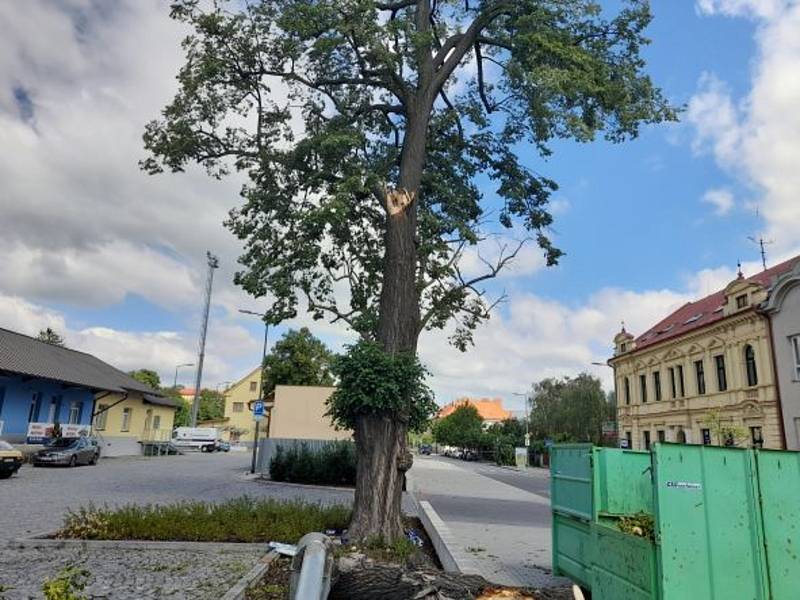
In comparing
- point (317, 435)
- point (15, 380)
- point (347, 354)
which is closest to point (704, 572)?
point (347, 354)

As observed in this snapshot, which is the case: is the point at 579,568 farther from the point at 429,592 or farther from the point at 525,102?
the point at 525,102

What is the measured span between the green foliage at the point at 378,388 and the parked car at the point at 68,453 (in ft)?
71.0

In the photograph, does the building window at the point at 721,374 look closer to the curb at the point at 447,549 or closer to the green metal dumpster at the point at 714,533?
the curb at the point at 447,549

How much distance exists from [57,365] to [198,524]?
27.3 meters

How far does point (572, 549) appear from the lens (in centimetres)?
740

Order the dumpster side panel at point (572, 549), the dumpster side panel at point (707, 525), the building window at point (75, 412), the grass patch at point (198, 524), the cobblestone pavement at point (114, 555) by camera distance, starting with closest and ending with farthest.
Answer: the dumpster side panel at point (707, 525) → the cobblestone pavement at point (114, 555) → the dumpster side panel at point (572, 549) → the grass patch at point (198, 524) → the building window at point (75, 412)

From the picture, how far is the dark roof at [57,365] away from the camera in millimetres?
27739

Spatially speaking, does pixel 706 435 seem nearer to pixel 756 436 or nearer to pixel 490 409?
pixel 756 436

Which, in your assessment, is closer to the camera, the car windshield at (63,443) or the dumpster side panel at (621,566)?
the dumpster side panel at (621,566)

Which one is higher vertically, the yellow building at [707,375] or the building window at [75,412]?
the yellow building at [707,375]

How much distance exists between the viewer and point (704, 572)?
A: 207 inches

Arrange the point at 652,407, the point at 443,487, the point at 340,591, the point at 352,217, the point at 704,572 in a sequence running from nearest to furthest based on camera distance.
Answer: the point at 704,572 → the point at 340,591 → the point at 352,217 → the point at 443,487 → the point at 652,407

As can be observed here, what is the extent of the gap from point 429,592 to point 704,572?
2470 millimetres

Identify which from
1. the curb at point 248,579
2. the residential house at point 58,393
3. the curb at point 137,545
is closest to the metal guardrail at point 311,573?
the curb at point 248,579
